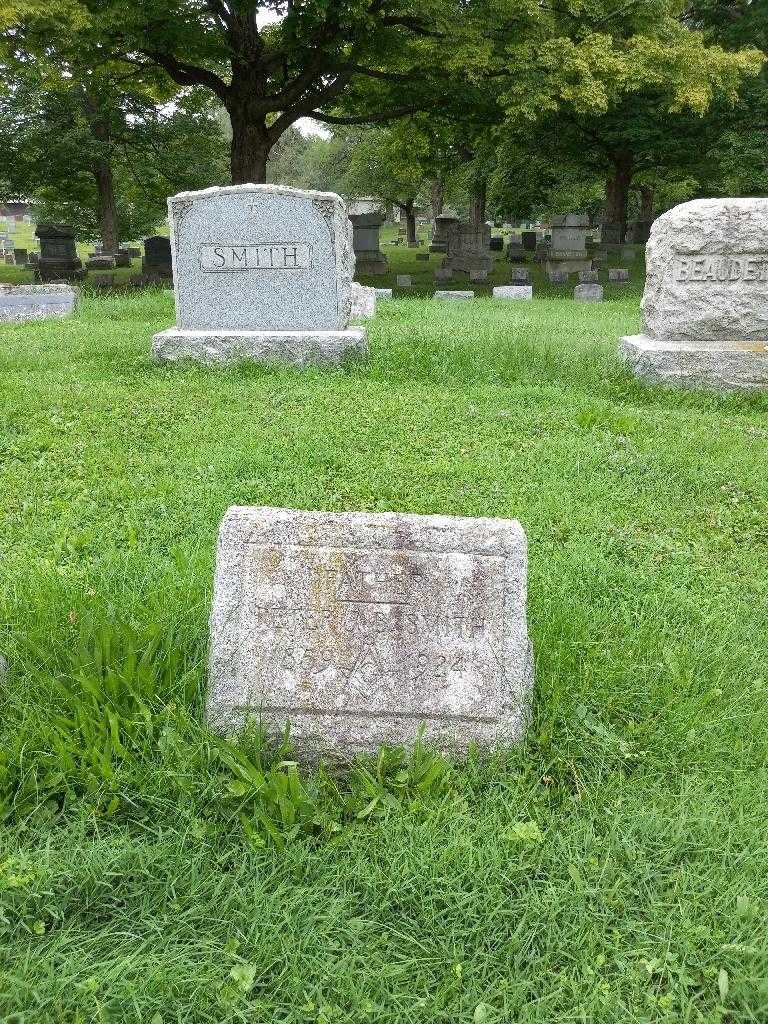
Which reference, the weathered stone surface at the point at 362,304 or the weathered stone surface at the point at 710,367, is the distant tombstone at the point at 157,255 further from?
the weathered stone surface at the point at 710,367

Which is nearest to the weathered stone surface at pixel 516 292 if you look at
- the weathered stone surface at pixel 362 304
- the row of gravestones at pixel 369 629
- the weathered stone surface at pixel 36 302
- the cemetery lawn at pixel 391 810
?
the weathered stone surface at pixel 362 304

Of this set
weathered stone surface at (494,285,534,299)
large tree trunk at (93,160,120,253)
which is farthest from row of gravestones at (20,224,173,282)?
weathered stone surface at (494,285,534,299)

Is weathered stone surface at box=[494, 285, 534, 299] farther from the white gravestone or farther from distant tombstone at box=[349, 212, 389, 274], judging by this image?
the white gravestone

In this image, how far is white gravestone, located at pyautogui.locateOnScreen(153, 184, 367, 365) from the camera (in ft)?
22.1

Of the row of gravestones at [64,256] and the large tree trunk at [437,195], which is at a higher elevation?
the large tree trunk at [437,195]

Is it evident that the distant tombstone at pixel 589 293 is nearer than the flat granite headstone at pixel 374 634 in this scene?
No

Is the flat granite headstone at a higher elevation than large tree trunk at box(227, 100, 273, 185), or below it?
below

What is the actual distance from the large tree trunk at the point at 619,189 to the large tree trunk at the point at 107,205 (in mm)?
13869

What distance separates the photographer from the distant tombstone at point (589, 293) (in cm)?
1461

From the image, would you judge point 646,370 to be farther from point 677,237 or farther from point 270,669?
point 270,669

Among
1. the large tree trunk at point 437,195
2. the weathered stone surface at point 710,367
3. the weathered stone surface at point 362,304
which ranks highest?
the large tree trunk at point 437,195

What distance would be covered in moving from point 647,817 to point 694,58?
50.4 ft

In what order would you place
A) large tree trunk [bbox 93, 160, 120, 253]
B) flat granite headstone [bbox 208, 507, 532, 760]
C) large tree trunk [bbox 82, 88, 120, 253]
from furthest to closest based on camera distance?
large tree trunk [bbox 93, 160, 120, 253] → large tree trunk [bbox 82, 88, 120, 253] → flat granite headstone [bbox 208, 507, 532, 760]

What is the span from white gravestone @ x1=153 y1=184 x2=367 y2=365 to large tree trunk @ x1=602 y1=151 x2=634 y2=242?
15967 mm
